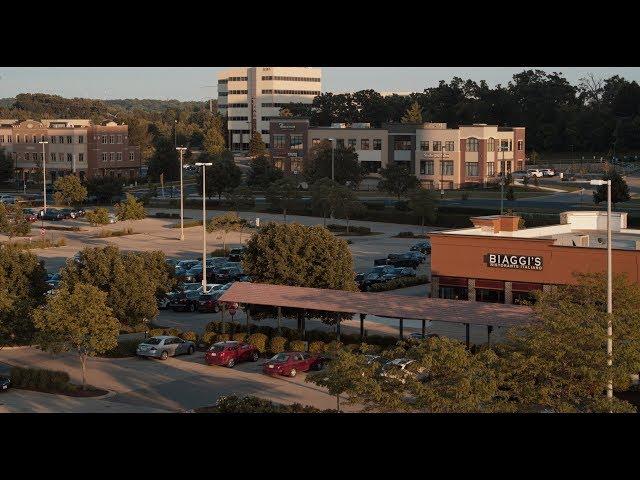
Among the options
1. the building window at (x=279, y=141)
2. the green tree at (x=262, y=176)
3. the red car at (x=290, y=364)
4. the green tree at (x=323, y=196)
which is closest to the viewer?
the red car at (x=290, y=364)

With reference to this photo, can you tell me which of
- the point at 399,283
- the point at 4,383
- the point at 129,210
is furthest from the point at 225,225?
the point at 4,383

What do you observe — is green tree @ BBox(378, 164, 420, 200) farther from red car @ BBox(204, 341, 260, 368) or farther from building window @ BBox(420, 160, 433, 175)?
red car @ BBox(204, 341, 260, 368)

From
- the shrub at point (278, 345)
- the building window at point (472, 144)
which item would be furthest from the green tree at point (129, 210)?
the building window at point (472, 144)

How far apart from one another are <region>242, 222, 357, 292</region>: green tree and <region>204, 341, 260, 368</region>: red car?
4014 mm

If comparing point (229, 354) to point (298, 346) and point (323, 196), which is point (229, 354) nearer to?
point (298, 346)

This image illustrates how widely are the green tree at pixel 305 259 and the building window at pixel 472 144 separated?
4963 centimetres

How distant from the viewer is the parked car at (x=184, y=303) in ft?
102

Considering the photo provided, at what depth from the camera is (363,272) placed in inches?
1543

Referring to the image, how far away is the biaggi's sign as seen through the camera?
28.4 m

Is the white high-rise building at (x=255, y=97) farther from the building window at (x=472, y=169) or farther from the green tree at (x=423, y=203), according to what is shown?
the green tree at (x=423, y=203)

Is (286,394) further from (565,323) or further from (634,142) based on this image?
(634,142)

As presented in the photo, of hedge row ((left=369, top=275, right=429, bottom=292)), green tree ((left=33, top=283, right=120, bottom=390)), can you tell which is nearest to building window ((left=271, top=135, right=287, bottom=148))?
hedge row ((left=369, top=275, right=429, bottom=292))

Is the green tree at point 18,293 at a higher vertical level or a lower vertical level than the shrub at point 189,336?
higher

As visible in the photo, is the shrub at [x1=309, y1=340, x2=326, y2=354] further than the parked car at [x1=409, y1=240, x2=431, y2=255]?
No
